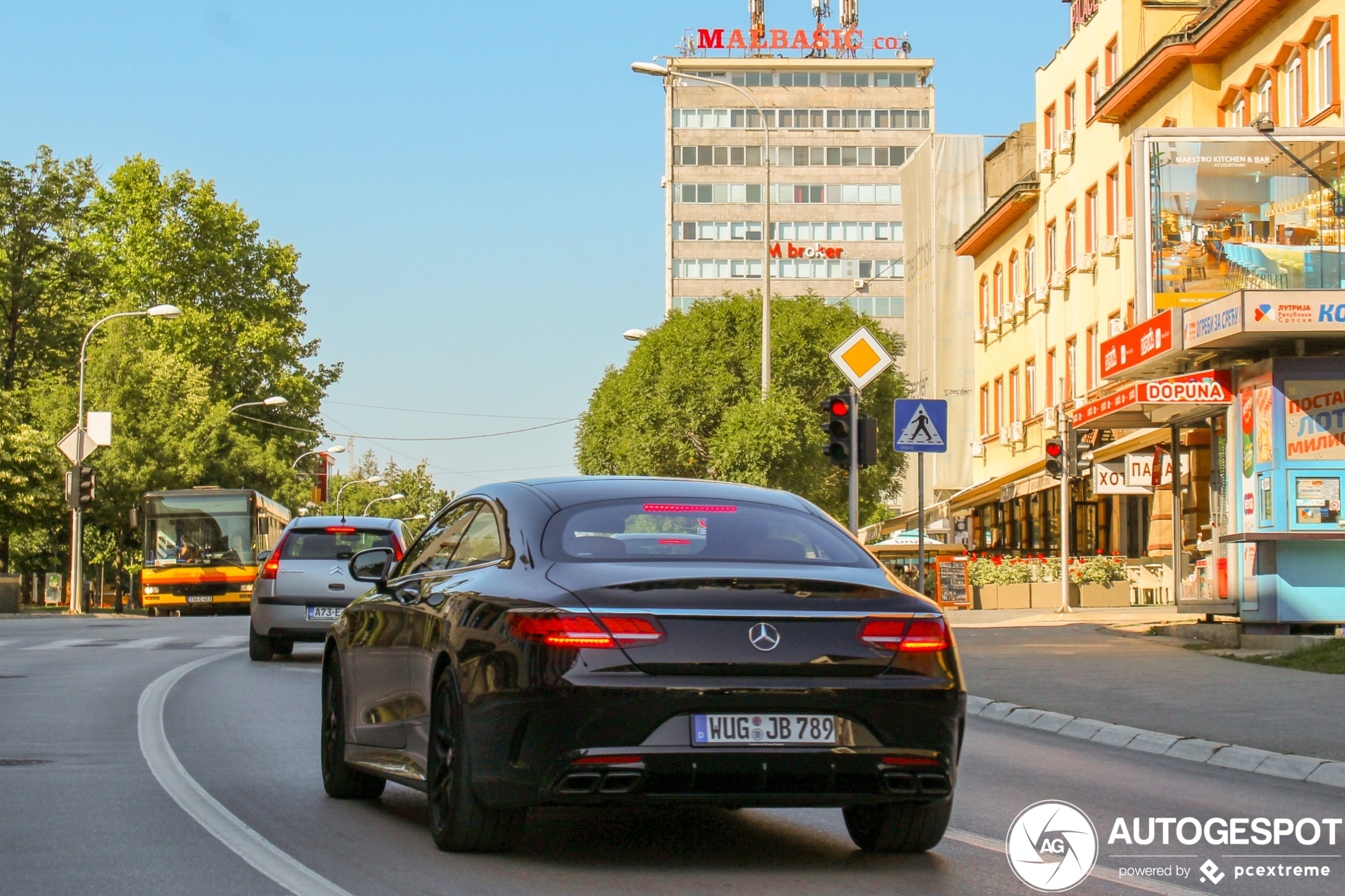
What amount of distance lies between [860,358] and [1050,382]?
27.6 m

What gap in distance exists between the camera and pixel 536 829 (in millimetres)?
7707

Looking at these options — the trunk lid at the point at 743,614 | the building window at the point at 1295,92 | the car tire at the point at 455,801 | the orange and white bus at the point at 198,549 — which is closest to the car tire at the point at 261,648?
the car tire at the point at 455,801

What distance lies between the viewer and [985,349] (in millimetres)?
56656

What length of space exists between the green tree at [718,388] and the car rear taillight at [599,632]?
4880cm

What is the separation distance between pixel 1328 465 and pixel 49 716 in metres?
13.4

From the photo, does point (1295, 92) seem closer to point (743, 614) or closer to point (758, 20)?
point (743, 614)

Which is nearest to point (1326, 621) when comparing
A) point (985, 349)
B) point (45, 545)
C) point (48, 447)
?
point (985, 349)

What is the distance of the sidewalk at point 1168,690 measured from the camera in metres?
12.0

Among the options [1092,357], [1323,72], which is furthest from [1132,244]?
[1323,72]

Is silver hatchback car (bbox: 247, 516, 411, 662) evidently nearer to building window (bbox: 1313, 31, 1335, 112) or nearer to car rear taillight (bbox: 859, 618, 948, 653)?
car rear taillight (bbox: 859, 618, 948, 653)

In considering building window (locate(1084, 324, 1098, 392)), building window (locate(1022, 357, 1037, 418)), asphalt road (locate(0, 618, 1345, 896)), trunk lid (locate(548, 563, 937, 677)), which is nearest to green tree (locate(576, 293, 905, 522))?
building window (locate(1022, 357, 1037, 418))

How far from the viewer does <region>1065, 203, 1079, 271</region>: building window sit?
45.5m

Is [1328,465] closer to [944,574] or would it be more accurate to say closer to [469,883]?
[469,883]

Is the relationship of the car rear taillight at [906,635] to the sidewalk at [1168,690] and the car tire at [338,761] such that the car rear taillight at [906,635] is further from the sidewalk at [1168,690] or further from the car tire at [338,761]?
the sidewalk at [1168,690]
